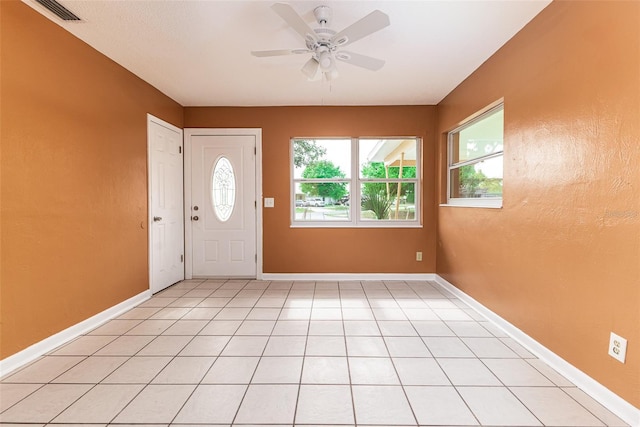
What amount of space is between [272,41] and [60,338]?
2.94 metres

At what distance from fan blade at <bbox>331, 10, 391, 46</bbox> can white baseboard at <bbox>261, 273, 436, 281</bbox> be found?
119 inches

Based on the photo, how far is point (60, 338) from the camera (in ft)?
7.82

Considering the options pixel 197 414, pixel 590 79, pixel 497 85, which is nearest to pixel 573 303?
pixel 590 79

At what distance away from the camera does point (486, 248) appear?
2955mm

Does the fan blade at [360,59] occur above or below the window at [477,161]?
above

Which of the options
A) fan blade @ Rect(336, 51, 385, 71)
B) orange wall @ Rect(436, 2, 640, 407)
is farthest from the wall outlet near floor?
fan blade @ Rect(336, 51, 385, 71)

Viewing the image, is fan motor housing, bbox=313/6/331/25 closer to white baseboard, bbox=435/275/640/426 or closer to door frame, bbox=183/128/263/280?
door frame, bbox=183/128/263/280

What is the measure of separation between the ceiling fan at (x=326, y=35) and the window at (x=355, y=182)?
1888mm

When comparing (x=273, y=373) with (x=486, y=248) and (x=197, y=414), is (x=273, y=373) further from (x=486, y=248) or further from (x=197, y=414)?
(x=486, y=248)

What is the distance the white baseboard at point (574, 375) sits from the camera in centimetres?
158

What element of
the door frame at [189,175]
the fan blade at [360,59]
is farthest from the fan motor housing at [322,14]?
the door frame at [189,175]

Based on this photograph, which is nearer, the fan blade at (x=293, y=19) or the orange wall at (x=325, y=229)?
the fan blade at (x=293, y=19)

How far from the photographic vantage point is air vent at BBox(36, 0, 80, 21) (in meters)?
2.06

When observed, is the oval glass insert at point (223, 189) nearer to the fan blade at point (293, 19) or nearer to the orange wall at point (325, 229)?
the orange wall at point (325, 229)
